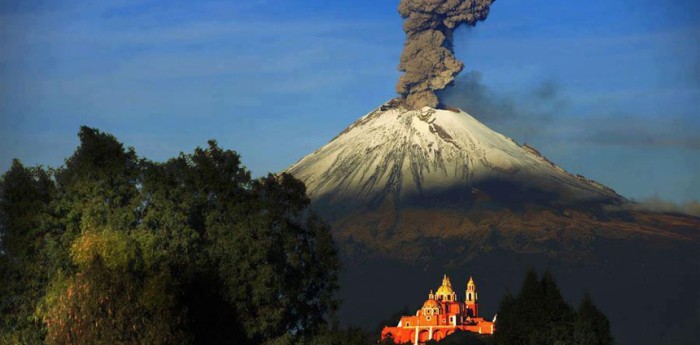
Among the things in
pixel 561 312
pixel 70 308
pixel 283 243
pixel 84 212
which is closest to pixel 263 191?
pixel 283 243

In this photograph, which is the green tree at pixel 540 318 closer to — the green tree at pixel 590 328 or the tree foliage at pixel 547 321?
the tree foliage at pixel 547 321

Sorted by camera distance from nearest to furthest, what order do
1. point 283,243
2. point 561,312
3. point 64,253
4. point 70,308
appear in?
point 70,308 → point 64,253 → point 283,243 → point 561,312

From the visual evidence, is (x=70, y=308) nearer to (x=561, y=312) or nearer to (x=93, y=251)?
(x=93, y=251)

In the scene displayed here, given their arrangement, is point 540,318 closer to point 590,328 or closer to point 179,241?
point 590,328

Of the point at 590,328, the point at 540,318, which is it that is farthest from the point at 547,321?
the point at 590,328

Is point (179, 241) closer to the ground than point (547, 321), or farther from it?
closer to the ground

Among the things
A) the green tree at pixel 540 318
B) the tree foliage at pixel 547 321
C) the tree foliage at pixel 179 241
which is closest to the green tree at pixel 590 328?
the tree foliage at pixel 547 321

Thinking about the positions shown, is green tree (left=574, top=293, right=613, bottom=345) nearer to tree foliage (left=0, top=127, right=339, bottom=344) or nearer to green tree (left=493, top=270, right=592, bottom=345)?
green tree (left=493, top=270, right=592, bottom=345)
